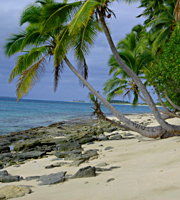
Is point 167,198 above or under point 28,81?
under

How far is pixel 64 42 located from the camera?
914 cm

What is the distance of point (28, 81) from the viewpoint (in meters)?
10.2

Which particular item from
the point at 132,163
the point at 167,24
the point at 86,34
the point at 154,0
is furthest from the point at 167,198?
the point at 154,0

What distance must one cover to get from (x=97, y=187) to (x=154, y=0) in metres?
17.7

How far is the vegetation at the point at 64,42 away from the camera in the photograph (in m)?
7.76

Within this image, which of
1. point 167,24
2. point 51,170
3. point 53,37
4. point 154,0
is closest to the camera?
point 51,170

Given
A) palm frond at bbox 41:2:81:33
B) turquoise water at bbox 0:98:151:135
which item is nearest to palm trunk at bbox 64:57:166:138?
palm frond at bbox 41:2:81:33

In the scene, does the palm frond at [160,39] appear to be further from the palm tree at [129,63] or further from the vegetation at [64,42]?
the vegetation at [64,42]

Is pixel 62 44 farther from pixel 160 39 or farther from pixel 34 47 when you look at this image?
pixel 160 39

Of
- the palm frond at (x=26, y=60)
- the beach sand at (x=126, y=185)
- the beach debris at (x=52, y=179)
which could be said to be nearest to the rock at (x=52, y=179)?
the beach debris at (x=52, y=179)

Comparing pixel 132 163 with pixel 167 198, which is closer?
pixel 167 198

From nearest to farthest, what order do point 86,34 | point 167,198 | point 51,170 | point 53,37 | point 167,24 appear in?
point 167,198 → point 51,170 → point 86,34 → point 53,37 → point 167,24

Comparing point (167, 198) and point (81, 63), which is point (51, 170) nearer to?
point (167, 198)

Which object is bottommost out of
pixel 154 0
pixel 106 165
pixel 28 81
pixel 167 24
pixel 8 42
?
pixel 106 165
